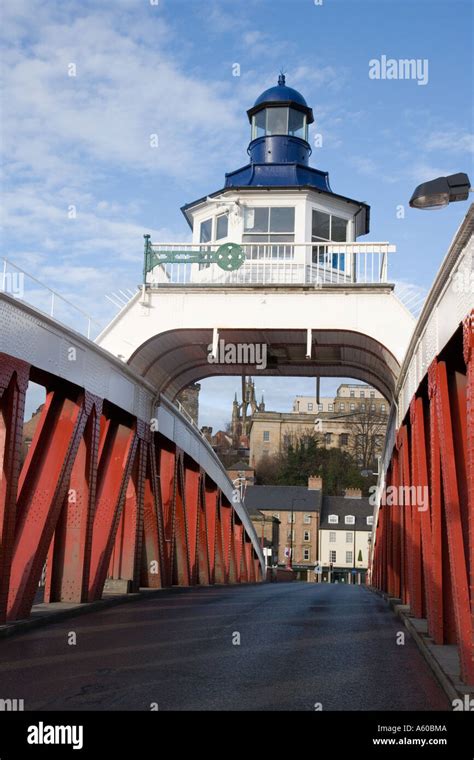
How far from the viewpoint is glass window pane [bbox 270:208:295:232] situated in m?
24.9

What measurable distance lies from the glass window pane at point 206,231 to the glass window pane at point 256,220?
4.29ft

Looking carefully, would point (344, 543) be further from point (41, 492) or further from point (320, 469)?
point (41, 492)

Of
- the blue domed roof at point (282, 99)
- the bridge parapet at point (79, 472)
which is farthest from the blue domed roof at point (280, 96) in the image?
the bridge parapet at point (79, 472)

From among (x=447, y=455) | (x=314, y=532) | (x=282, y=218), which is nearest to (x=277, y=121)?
(x=282, y=218)

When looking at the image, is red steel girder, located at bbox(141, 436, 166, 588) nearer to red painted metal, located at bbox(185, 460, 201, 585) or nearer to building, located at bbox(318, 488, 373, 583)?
red painted metal, located at bbox(185, 460, 201, 585)

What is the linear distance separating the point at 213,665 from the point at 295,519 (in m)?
94.7

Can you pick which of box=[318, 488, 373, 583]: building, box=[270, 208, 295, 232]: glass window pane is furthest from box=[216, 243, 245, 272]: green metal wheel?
box=[318, 488, 373, 583]: building

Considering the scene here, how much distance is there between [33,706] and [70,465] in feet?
19.0

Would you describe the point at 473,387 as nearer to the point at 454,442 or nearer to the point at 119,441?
the point at 454,442

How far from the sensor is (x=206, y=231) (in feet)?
85.4

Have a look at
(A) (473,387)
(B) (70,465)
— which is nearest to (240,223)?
(B) (70,465)

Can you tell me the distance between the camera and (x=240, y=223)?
24.9m

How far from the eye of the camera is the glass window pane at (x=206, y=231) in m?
25.8

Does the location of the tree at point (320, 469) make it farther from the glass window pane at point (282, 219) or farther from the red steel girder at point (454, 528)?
the red steel girder at point (454, 528)
